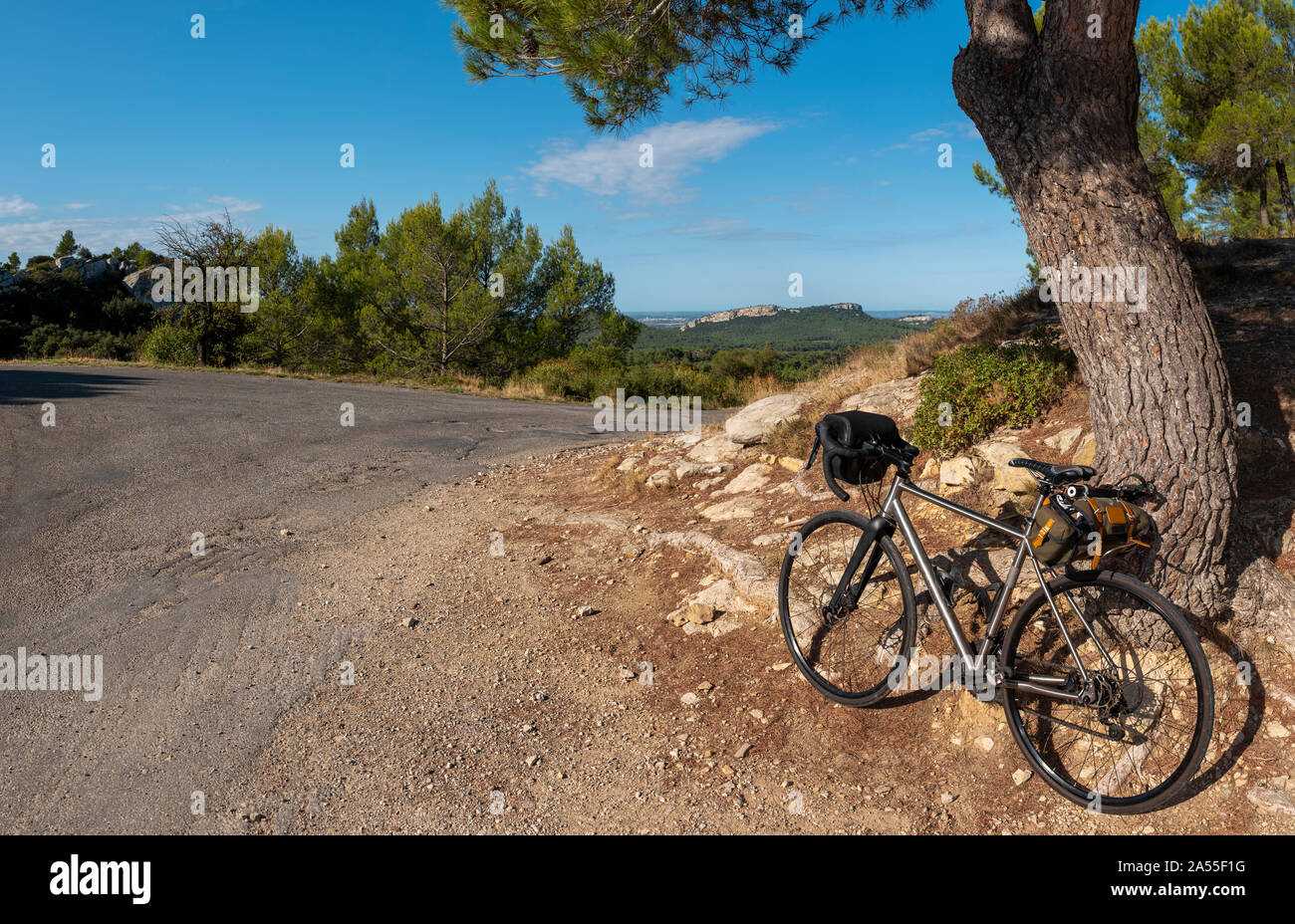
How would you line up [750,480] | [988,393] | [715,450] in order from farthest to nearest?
1. [715,450]
2. [750,480]
3. [988,393]

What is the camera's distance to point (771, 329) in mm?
86062

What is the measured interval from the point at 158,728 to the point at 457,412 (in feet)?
36.0

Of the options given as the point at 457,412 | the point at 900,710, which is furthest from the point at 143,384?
the point at 900,710

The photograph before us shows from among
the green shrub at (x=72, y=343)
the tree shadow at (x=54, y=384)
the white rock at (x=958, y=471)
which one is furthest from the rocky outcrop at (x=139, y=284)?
the white rock at (x=958, y=471)

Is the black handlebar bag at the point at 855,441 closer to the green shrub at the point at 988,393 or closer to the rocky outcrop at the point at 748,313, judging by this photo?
the green shrub at the point at 988,393

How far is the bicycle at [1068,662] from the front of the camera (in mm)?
2998

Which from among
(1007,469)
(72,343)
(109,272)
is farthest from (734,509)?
(109,272)

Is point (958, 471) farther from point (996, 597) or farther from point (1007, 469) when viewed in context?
point (996, 597)

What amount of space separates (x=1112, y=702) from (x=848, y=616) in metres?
1.33

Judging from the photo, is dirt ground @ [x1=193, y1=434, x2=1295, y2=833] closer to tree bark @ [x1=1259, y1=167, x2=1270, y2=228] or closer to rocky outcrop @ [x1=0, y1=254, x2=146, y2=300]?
tree bark @ [x1=1259, y1=167, x2=1270, y2=228]

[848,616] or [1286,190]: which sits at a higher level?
[1286,190]

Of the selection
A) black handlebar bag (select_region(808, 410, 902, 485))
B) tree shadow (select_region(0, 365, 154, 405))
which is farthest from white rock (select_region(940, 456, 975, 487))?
tree shadow (select_region(0, 365, 154, 405))

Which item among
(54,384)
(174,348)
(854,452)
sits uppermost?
(174,348)
